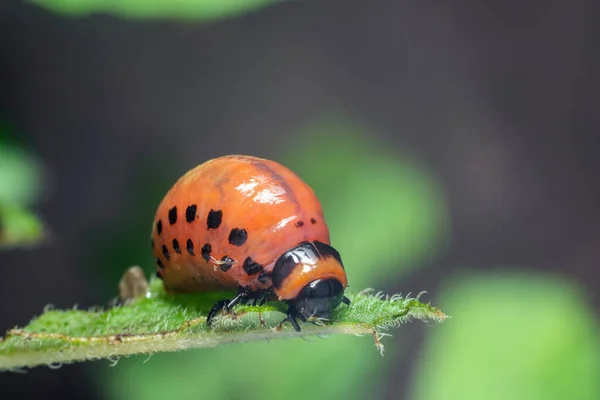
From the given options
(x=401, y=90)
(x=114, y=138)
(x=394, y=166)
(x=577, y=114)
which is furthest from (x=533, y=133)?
(x=114, y=138)

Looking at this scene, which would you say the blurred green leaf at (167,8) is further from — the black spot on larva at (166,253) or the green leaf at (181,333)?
the green leaf at (181,333)

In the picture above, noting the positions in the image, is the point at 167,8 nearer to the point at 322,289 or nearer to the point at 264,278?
the point at 264,278

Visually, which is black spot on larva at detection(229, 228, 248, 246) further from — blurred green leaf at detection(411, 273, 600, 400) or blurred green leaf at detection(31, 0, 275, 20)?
blurred green leaf at detection(411, 273, 600, 400)

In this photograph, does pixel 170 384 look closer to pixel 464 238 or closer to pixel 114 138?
pixel 114 138

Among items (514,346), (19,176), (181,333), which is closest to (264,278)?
(181,333)

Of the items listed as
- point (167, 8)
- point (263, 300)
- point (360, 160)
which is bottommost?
point (263, 300)

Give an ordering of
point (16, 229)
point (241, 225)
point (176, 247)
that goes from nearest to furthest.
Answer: point (241, 225), point (176, 247), point (16, 229)
